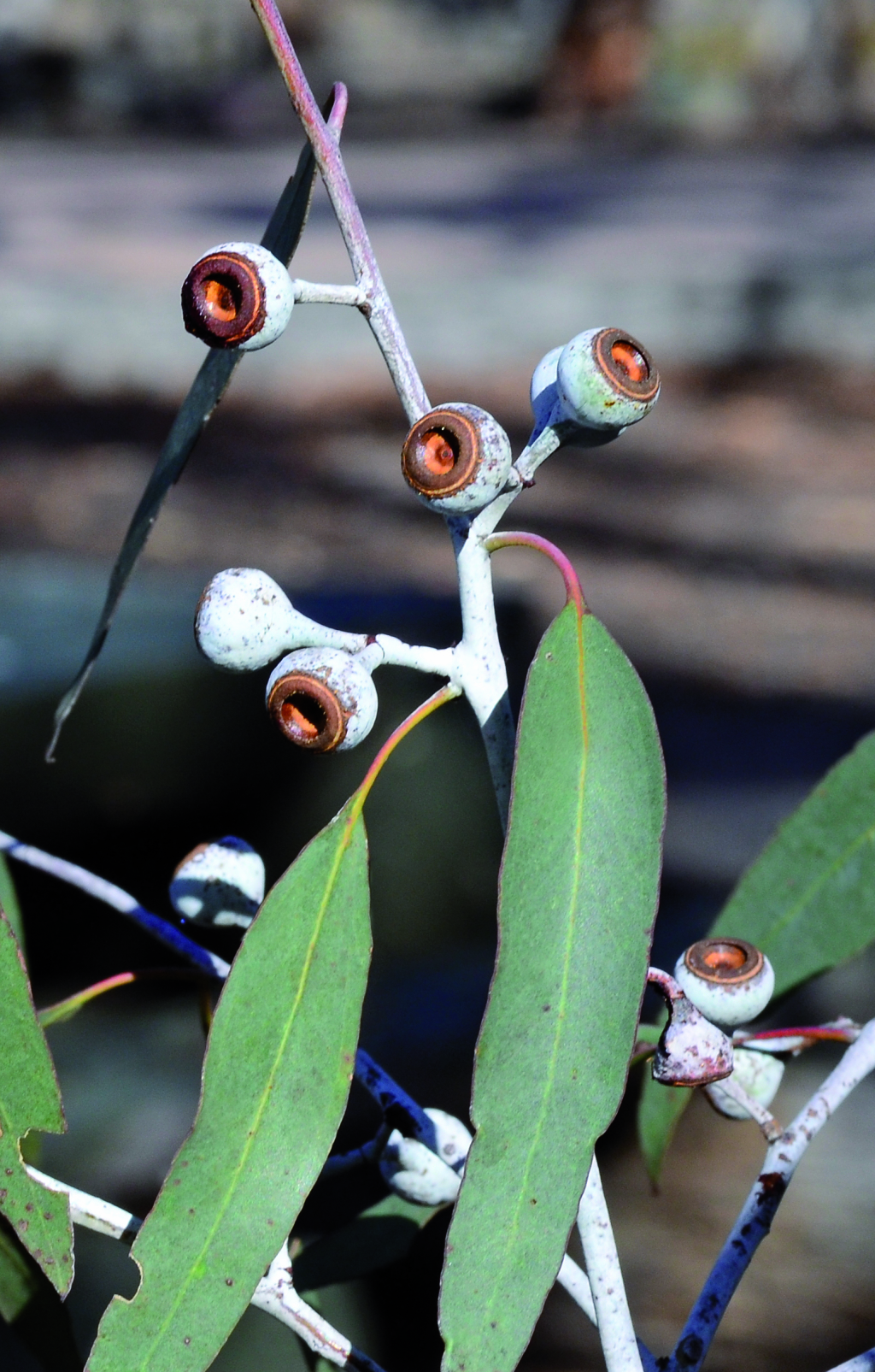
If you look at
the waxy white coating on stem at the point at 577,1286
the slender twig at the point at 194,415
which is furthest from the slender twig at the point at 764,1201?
the slender twig at the point at 194,415

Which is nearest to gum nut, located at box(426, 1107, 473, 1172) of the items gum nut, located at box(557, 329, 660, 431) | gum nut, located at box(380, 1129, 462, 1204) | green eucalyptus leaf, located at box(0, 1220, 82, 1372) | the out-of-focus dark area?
gum nut, located at box(380, 1129, 462, 1204)

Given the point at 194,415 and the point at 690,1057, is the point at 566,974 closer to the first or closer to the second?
the point at 690,1057

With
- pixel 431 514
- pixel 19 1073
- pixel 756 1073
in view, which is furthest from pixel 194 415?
pixel 431 514

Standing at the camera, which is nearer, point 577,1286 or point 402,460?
point 402,460

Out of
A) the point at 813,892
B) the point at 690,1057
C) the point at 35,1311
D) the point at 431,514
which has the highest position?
the point at 431,514

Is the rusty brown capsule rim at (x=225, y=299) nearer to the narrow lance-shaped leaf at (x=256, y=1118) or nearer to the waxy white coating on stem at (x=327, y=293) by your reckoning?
the waxy white coating on stem at (x=327, y=293)
